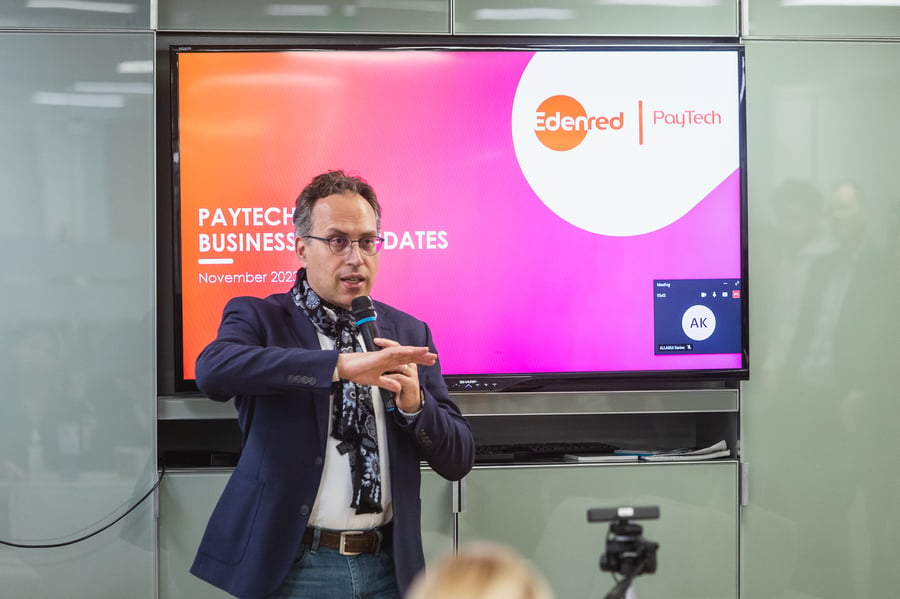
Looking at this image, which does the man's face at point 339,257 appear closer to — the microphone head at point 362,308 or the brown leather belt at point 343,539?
the microphone head at point 362,308

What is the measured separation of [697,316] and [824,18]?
1280 mm

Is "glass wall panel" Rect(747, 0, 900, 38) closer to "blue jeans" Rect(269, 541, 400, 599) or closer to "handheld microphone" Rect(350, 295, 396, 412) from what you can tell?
"handheld microphone" Rect(350, 295, 396, 412)

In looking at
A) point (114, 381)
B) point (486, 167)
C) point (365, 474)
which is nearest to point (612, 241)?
point (486, 167)

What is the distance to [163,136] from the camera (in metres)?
3.19

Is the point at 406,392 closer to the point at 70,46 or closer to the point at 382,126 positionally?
the point at 382,126

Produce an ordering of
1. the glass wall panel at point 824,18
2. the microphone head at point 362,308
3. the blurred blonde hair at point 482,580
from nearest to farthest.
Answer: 1. the blurred blonde hair at point 482,580
2. the microphone head at point 362,308
3. the glass wall panel at point 824,18

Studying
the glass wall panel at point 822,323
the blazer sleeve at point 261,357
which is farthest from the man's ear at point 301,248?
the glass wall panel at point 822,323

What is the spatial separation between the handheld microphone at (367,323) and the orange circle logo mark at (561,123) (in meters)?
1.45

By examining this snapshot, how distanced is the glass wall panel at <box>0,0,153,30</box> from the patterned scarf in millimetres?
1637

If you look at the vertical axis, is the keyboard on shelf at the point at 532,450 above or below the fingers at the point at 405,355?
below

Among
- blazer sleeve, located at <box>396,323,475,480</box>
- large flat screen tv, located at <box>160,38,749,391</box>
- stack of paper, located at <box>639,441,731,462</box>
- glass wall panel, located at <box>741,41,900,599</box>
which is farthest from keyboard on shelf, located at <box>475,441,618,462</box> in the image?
blazer sleeve, located at <box>396,323,475,480</box>

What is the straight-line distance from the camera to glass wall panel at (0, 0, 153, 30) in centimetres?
313

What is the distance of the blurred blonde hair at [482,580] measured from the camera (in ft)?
2.57

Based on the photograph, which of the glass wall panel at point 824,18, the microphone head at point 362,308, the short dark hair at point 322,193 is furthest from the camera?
the glass wall panel at point 824,18
